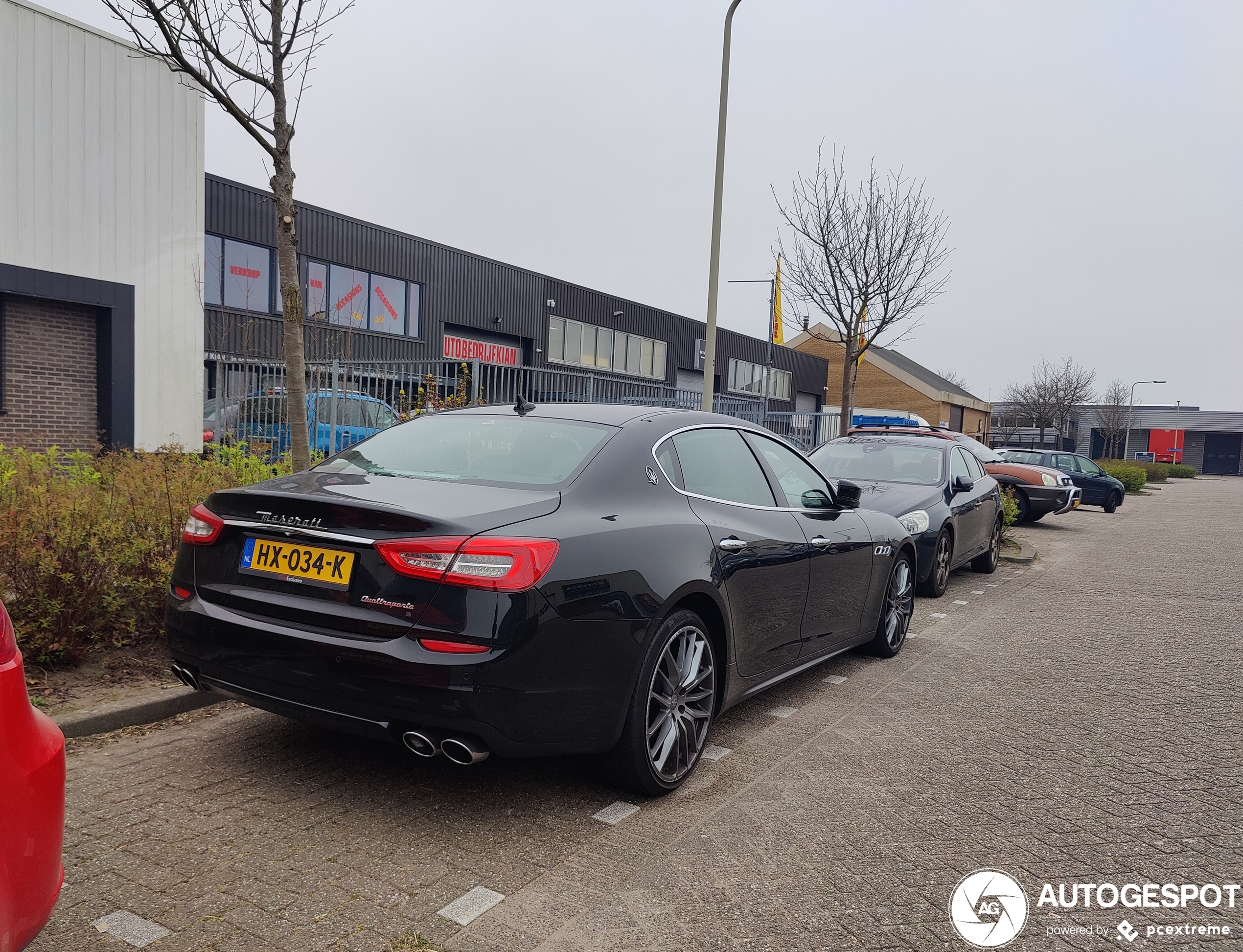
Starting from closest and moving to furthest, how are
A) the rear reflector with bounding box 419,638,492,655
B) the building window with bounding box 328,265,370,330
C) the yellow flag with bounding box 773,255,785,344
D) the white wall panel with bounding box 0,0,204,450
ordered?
the rear reflector with bounding box 419,638,492,655, the white wall panel with bounding box 0,0,204,450, the building window with bounding box 328,265,370,330, the yellow flag with bounding box 773,255,785,344

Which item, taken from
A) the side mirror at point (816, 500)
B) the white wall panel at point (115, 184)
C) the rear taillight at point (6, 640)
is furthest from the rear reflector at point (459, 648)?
the white wall panel at point (115, 184)

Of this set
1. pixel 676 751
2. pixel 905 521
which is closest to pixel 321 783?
pixel 676 751

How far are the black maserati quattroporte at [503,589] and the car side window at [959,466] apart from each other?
18.9ft

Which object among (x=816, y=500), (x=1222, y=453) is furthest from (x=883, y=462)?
(x=1222, y=453)

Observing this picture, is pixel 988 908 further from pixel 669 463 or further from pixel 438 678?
pixel 669 463

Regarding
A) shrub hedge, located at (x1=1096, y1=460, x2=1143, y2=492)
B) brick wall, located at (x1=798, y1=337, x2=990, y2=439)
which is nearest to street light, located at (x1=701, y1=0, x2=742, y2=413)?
shrub hedge, located at (x1=1096, y1=460, x2=1143, y2=492)

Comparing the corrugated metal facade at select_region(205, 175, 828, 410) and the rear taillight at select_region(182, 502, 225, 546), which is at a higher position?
the corrugated metal facade at select_region(205, 175, 828, 410)

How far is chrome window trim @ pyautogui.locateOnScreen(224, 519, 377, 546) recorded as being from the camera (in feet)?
10.3

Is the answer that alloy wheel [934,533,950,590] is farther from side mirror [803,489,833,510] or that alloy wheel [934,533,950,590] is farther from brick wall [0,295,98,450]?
brick wall [0,295,98,450]

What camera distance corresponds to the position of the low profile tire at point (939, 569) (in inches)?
351

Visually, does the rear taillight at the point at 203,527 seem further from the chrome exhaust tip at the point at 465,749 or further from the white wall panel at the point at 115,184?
the white wall panel at the point at 115,184

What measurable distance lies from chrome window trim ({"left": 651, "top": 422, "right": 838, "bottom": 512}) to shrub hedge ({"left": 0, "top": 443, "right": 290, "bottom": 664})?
274 centimetres

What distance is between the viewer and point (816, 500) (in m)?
5.27

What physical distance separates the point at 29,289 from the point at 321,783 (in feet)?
43.0
